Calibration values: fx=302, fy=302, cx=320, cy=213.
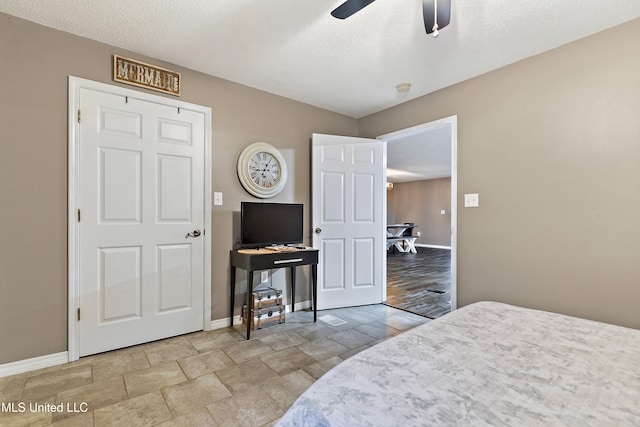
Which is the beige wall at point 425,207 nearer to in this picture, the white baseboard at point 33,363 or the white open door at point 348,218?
the white open door at point 348,218

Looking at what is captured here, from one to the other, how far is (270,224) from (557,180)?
245 centimetres

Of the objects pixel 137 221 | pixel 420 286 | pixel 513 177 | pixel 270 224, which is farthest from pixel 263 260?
pixel 420 286

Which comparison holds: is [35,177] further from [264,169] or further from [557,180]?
[557,180]

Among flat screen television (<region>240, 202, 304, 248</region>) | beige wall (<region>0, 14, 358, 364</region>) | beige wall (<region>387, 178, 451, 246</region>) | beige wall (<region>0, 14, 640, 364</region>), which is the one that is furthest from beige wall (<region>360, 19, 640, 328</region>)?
beige wall (<region>387, 178, 451, 246</region>)

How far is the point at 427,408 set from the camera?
78 cm

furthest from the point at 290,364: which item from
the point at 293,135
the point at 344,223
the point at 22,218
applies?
the point at 293,135

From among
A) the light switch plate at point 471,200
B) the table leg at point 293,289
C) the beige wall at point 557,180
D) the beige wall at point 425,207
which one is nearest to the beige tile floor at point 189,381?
the table leg at point 293,289

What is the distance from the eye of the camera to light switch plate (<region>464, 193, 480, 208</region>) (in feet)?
9.16

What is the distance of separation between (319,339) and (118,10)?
282 centimetres

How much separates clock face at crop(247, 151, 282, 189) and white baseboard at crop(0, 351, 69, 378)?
202cm

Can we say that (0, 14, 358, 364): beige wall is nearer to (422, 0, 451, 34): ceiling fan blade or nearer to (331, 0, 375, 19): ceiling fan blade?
(331, 0, 375, 19): ceiling fan blade

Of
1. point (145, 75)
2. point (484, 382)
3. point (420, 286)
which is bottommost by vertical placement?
point (420, 286)

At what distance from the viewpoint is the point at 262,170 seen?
3145 mm

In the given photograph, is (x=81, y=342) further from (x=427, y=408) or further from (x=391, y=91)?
(x=391, y=91)
